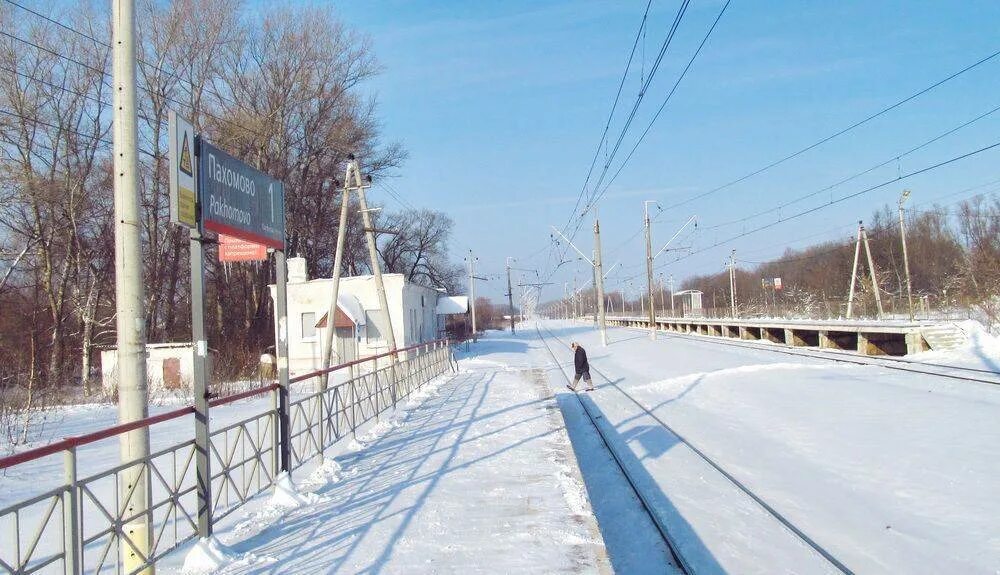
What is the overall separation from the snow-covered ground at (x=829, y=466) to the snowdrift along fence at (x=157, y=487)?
173 inches

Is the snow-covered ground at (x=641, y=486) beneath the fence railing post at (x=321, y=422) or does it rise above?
beneath

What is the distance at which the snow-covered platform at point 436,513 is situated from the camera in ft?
17.4

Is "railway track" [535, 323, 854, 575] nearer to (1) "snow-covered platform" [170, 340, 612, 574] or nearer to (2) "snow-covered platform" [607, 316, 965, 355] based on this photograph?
(1) "snow-covered platform" [170, 340, 612, 574]

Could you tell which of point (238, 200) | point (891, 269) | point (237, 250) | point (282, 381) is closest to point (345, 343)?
point (237, 250)

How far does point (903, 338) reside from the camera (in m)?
26.7

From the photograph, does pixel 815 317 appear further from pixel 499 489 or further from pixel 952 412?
pixel 499 489

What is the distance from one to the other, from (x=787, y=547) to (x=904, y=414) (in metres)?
7.46

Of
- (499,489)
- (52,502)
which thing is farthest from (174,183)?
(499,489)

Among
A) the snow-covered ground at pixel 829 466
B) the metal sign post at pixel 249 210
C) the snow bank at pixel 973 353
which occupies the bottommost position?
the snow-covered ground at pixel 829 466

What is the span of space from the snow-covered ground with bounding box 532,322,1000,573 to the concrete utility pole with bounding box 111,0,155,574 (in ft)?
15.4

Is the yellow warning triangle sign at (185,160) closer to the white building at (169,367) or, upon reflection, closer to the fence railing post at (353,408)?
the fence railing post at (353,408)

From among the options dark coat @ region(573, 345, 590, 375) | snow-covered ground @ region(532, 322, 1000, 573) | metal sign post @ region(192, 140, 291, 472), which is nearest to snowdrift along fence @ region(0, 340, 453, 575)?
metal sign post @ region(192, 140, 291, 472)

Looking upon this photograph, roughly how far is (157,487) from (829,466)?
30.2 feet

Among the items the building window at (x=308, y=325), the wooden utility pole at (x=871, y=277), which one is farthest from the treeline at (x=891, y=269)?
the building window at (x=308, y=325)
